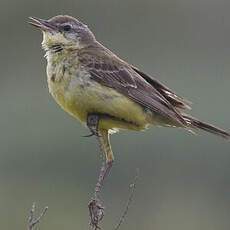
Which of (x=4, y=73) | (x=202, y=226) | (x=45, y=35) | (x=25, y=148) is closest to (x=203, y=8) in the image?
(x=4, y=73)

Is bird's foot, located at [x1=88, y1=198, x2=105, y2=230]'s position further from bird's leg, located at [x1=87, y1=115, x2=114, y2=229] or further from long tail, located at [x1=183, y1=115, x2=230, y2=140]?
long tail, located at [x1=183, y1=115, x2=230, y2=140]

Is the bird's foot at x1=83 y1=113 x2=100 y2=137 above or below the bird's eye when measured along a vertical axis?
below

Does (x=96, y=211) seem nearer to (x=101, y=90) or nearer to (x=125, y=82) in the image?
(x=101, y=90)

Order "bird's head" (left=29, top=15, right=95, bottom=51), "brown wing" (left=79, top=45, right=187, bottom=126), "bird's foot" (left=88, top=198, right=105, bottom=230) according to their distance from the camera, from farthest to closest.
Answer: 1. "bird's head" (left=29, top=15, right=95, bottom=51)
2. "brown wing" (left=79, top=45, right=187, bottom=126)
3. "bird's foot" (left=88, top=198, right=105, bottom=230)

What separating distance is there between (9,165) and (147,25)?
6645 millimetres

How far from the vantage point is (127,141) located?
655 inches

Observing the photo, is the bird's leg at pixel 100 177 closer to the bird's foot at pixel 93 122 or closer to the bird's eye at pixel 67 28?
the bird's foot at pixel 93 122

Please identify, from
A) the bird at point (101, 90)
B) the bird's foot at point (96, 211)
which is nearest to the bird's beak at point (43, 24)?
the bird at point (101, 90)

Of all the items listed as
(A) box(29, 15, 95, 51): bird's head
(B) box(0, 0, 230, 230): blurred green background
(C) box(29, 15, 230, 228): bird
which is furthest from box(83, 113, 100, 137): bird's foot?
(B) box(0, 0, 230, 230): blurred green background

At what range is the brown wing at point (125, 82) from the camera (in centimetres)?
983

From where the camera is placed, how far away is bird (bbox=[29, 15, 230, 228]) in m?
9.57

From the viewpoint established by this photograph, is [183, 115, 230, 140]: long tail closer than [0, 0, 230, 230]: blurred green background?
Yes

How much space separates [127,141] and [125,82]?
22.0 ft

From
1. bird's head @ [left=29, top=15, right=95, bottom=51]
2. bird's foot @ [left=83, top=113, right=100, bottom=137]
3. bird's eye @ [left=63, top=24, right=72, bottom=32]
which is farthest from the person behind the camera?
bird's eye @ [left=63, top=24, right=72, bottom=32]
